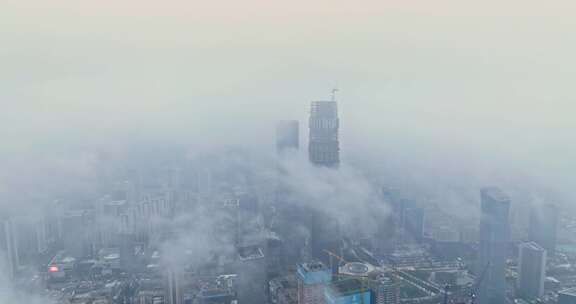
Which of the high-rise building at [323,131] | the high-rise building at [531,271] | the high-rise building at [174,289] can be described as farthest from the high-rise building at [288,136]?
the high-rise building at [531,271]

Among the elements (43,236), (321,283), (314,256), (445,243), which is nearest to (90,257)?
(43,236)

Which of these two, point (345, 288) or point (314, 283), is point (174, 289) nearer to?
point (314, 283)

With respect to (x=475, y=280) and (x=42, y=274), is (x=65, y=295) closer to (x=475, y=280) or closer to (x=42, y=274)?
(x=42, y=274)

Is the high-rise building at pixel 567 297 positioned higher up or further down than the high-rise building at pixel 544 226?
further down

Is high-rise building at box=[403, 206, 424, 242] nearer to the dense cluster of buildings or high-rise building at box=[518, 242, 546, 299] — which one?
the dense cluster of buildings

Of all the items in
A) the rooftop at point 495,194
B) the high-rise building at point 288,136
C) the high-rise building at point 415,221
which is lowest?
the high-rise building at point 415,221

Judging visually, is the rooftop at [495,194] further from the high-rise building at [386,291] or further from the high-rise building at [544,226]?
the high-rise building at [386,291]
